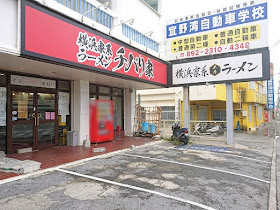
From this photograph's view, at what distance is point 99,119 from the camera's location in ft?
32.8

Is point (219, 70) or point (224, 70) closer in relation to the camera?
point (224, 70)

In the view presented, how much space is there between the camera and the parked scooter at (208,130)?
15116 millimetres

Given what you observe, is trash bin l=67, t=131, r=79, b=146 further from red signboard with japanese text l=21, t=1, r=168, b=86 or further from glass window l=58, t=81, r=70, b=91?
red signboard with japanese text l=21, t=1, r=168, b=86

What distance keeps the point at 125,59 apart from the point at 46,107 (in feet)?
12.9

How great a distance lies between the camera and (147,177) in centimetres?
520

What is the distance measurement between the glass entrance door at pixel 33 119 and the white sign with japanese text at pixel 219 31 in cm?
768

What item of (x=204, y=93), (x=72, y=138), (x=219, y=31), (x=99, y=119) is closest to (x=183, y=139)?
(x=99, y=119)

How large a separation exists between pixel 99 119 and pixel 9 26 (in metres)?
5.89

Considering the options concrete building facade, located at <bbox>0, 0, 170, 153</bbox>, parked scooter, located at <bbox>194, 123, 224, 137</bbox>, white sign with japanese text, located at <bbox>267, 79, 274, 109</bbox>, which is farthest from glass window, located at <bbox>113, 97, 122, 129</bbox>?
white sign with japanese text, located at <bbox>267, 79, 274, 109</bbox>

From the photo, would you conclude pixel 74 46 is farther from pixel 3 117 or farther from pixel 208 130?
pixel 208 130

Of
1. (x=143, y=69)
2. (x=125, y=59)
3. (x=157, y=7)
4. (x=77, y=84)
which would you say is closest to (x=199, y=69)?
(x=143, y=69)

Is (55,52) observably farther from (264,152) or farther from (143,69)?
(264,152)

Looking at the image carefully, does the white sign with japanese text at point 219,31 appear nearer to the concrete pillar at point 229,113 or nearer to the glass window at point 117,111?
the concrete pillar at point 229,113

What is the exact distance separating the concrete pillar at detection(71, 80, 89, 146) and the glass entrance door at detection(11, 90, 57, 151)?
893 millimetres
